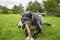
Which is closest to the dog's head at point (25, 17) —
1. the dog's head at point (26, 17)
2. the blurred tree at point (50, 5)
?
the dog's head at point (26, 17)

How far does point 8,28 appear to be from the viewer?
5129mm

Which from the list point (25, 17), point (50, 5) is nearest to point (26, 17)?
point (25, 17)

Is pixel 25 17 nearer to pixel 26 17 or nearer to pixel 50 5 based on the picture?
pixel 26 17

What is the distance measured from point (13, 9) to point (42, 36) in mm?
7214

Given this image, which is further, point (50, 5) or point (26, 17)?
point (50, 5)

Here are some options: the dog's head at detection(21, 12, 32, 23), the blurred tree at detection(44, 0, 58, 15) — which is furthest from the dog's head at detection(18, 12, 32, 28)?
the blurred tree at detection(44, 0, 58, 15)

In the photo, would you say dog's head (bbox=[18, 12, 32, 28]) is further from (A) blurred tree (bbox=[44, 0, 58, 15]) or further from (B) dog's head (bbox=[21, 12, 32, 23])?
(A) blurred tree (bbox=[44, 0, 58, 15])

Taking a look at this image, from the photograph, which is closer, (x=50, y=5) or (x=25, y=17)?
(x=25, y=17)

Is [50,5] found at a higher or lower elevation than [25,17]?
lower

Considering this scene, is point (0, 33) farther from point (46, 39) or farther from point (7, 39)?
point (46, 39)

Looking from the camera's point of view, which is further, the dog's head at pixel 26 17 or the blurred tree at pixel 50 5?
the blurred tree at pixel 50 5

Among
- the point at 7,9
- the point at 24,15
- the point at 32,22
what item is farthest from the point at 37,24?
the point at 7,9

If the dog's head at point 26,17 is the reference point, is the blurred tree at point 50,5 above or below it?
below

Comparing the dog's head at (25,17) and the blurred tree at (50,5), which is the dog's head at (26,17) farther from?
the blurred tree at (50,5)
